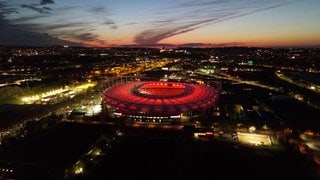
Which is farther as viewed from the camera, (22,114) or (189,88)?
(189,88)

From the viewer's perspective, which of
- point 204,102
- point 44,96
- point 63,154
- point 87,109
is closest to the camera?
point 63,154

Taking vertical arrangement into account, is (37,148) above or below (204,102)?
below

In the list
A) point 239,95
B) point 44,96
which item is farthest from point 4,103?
point 239,95

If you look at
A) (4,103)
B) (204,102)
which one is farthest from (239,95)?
(4,103)

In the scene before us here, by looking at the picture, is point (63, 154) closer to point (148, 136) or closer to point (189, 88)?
point (148, 136)

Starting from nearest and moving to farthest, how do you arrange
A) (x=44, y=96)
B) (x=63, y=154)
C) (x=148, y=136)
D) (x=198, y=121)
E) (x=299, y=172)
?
(x=299, y=172) < (x=63, y=154) < (x=148, y=136) < (x=198, y=121) < (x=44, y=96)

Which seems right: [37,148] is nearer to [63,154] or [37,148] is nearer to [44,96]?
[63,154]
